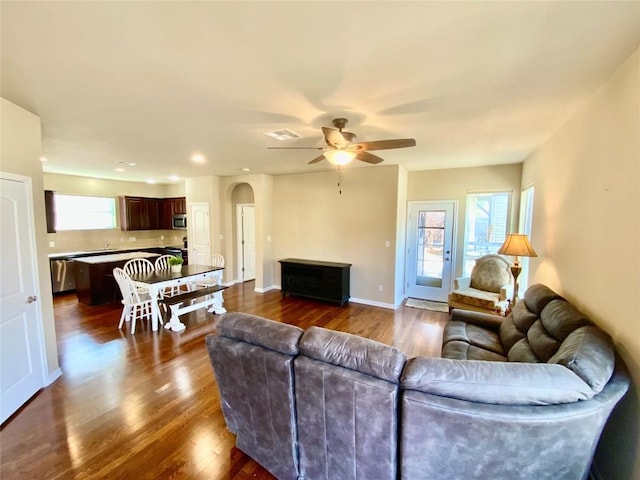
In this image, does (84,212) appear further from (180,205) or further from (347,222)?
(347,222)

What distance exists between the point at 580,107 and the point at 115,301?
7280mm

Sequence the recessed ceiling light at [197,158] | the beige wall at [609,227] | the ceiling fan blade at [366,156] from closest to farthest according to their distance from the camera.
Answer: the beige wall at [609,227] < the ceiling fan blade at [366,156] < the recessed ceiling light at [197,158]

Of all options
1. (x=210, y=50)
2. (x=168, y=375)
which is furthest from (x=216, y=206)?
(x=210, y=50)

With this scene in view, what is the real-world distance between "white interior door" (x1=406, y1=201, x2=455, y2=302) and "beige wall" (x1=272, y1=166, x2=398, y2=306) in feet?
2.99

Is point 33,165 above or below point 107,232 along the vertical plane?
above

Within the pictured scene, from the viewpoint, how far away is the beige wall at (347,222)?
510 cm

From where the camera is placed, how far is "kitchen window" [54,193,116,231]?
20.1 ft

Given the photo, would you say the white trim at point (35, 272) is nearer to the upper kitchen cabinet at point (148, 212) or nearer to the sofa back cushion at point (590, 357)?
the sofa back cushion at point (590, 357)

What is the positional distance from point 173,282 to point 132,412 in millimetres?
2064

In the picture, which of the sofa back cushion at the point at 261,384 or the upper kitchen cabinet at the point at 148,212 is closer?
the sofa back cushion at the point at 261,384

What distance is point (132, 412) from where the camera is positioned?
7.61ft

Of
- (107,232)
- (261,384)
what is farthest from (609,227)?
(107,232)

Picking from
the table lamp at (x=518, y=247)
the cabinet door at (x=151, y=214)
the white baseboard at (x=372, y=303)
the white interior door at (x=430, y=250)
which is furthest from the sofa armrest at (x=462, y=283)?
the cabinet door at (x=151, y=214)

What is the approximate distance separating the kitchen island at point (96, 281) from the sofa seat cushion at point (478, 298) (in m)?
6.14
